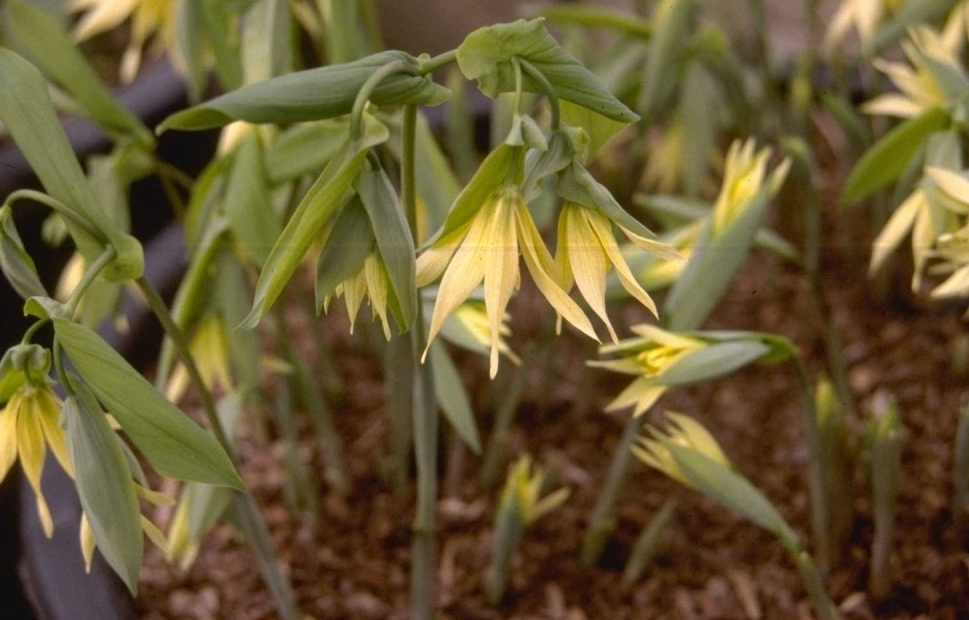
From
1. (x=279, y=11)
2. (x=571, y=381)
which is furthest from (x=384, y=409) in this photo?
(x=279, y=11)

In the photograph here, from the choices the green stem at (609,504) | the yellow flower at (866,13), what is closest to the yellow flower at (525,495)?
the green stem at (609,504)

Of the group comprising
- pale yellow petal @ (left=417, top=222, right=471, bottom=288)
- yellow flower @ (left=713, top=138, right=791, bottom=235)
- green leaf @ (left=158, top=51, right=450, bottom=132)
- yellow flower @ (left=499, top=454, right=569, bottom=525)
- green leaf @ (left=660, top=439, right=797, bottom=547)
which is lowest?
yellow flower @ (left=499, top=454, right=569, bottom=525)

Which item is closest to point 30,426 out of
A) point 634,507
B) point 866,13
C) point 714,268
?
point 714,268

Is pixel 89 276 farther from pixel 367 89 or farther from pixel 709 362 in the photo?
pixel 709 362

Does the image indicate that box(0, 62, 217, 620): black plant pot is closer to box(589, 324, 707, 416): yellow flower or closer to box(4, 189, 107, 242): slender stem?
box(4, 189, 107, 242): slender stem

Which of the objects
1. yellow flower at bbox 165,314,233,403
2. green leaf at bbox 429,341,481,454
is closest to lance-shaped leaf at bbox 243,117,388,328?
green leaf at bbox 429,341,481,454

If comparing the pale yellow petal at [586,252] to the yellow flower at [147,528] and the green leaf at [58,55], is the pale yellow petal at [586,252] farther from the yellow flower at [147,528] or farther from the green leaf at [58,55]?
the green leaf at [58,55]

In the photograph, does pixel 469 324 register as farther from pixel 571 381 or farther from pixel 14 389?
pixel 571 381
